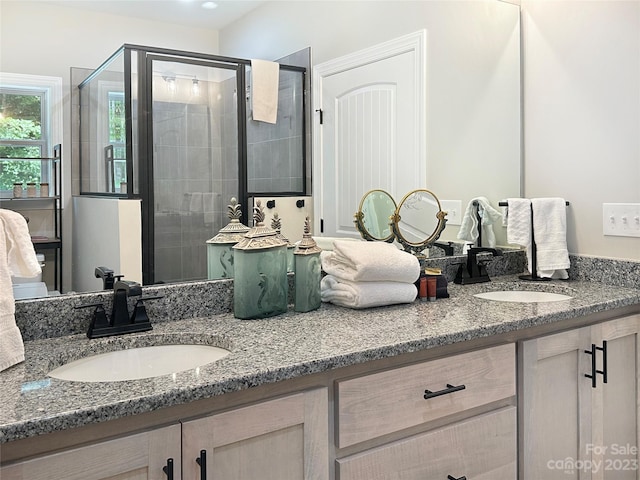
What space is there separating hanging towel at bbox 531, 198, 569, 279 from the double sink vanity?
0.19 metres

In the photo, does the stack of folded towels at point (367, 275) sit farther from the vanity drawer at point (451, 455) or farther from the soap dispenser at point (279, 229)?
the vanity drawer at point (451, 455)

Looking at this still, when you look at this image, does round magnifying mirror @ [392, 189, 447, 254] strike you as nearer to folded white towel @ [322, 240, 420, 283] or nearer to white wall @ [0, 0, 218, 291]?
folded white towel @ [322, 240, 420, 283]

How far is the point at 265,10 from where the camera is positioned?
5.55ft

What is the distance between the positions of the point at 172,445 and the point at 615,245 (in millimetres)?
1765

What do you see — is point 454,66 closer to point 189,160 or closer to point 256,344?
point 189,160

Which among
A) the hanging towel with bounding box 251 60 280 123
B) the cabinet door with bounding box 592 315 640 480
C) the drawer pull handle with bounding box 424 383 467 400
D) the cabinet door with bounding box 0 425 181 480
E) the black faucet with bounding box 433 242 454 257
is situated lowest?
the cabinet door with bounding box 592 315 640 480

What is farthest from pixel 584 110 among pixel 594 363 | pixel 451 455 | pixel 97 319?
pixel 97 319

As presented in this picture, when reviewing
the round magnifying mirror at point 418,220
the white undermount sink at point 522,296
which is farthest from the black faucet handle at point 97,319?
the white undermount sink at point 522,296

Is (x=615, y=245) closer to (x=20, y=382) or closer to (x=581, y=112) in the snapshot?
(x=581, y=112)

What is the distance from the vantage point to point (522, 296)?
6.91ft

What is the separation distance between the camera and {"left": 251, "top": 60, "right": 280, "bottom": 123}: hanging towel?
64.5 inches

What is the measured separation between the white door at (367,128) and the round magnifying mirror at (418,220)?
5cm

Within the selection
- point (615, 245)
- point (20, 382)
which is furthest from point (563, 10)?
point (20, 382)

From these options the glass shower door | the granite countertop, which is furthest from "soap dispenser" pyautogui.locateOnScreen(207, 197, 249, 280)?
the granite countertop
